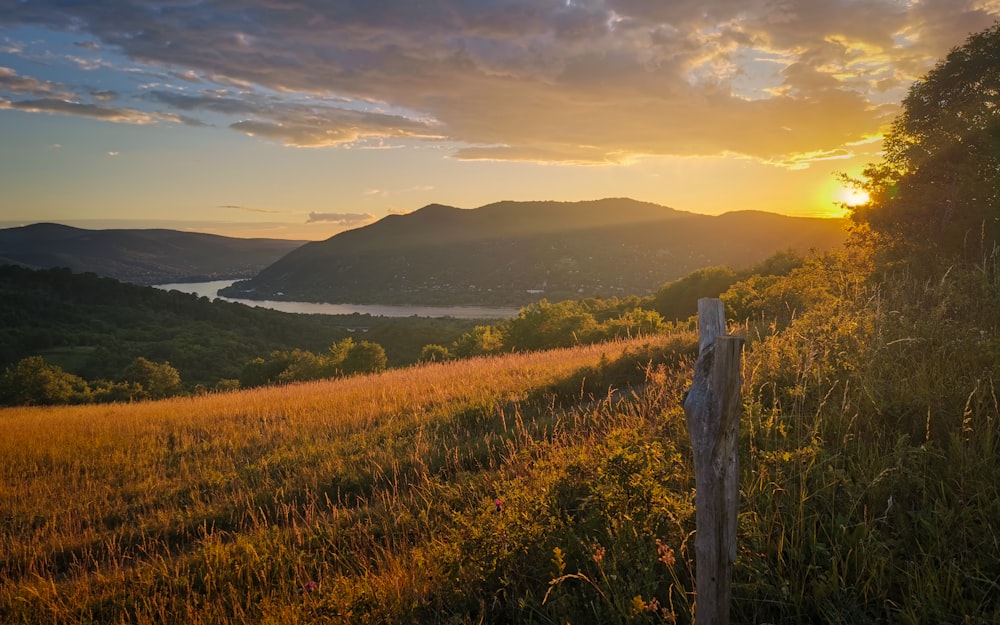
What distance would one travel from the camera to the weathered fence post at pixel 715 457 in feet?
7.02

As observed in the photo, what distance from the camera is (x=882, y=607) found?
2578mm

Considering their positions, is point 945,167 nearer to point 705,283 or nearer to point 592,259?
point 705,283

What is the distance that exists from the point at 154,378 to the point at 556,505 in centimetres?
5202

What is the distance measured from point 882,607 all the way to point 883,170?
2358 cm

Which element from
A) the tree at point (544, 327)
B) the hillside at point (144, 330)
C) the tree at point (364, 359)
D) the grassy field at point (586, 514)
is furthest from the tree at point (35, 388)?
the grassy field at point (586, 514)

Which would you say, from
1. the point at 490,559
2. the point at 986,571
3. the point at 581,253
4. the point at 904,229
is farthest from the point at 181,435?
the point at 581,253

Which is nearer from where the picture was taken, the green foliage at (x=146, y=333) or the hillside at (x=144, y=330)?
the green foliage at (x=146, y=333)

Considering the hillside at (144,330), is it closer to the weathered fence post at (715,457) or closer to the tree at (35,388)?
the tree at (35,388)

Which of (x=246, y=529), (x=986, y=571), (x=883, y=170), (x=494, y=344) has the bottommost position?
(x=494, y=344)

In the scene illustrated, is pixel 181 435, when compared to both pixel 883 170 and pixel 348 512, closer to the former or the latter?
pixel 348 512

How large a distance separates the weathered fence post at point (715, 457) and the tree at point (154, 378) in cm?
5202

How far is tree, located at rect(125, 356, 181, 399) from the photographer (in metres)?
44.9

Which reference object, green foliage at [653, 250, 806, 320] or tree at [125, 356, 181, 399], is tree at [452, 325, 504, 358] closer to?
green foliage at [653, 250, 806, 320]

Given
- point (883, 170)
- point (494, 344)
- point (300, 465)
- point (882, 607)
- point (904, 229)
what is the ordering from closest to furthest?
point (882, 607)
point (300, 465)
point (904, 229)
point (883, 170)
point (494, 344)
